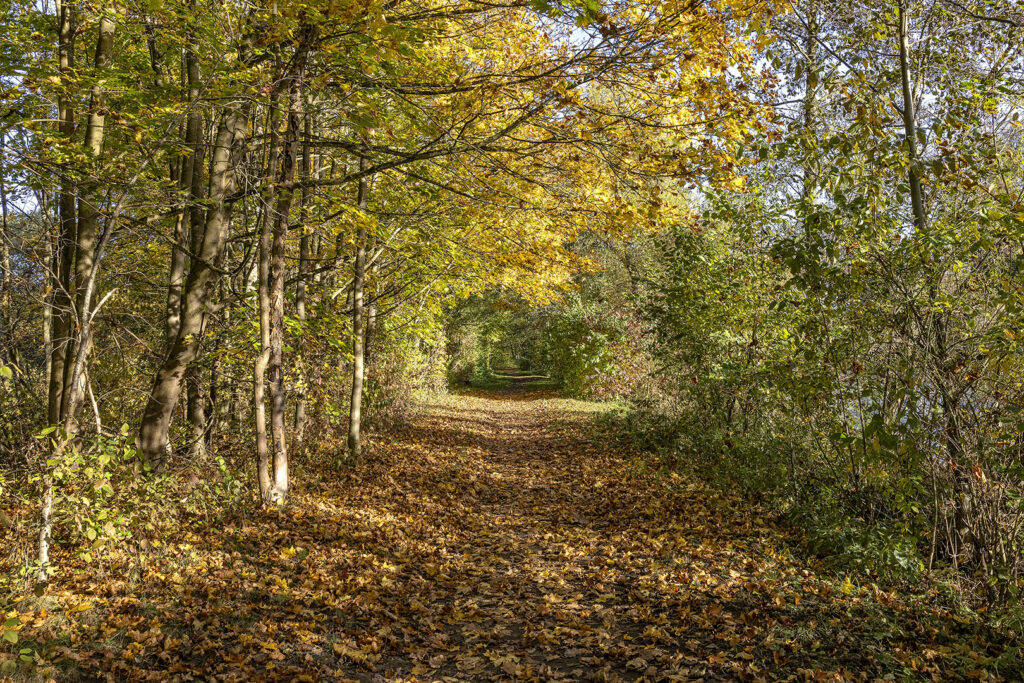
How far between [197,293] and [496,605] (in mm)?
5505

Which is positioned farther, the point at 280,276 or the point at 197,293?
the point at 197,293

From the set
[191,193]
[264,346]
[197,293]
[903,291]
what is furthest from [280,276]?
[903,291]

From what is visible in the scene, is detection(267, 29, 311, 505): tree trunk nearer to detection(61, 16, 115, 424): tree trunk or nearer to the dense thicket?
detection(61, 16, 115, 424): tree trunk

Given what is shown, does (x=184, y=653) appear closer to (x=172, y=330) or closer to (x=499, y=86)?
(x=172, y=330)

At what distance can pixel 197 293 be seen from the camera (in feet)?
25.4

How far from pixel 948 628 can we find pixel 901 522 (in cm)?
122

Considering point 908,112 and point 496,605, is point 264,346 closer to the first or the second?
point 496,605

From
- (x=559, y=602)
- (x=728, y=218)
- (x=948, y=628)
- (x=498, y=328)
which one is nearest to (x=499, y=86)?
(x=728, y=218)

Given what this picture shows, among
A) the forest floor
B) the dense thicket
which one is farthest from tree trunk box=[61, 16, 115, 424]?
the dense thicket

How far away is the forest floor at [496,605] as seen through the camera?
4270mm

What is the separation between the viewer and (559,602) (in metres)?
5.70

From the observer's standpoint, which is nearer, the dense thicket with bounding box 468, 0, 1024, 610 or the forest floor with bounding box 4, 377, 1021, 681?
the forest floor with bounding box 4, 377, 1021, 681

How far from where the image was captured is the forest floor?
427 cm

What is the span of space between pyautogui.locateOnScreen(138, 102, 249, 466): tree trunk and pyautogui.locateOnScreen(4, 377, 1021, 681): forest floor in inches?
64.9
